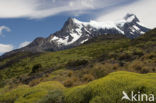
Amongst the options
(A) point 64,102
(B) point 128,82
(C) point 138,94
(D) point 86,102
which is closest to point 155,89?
(C) point 138,94

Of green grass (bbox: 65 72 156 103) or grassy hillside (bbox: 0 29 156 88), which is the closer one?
green grass (bbox: 65 72 156 103)

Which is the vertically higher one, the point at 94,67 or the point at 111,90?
the point at 111,90

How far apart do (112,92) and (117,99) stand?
15.0 inches

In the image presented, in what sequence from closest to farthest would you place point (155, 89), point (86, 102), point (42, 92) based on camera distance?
point (155, 89)
point (86, 102)
point (42, 92)

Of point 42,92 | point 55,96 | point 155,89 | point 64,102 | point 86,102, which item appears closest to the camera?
point 155,89

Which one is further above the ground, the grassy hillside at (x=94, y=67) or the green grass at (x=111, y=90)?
the green grass at (x=111, y=90)

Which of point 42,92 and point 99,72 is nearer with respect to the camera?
point 42,92

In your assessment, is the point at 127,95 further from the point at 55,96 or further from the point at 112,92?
the point at 55,96

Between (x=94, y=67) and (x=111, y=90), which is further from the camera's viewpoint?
(x=94, y=67)

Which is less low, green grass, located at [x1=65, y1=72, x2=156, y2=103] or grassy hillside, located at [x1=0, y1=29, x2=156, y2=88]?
green grass, located at [x1=65, y1=72, x2=156, y2=103]

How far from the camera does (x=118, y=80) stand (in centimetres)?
686

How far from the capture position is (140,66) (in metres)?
18.6

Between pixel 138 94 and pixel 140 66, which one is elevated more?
pixel 138 94

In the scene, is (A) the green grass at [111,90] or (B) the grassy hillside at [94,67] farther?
(B) the grassy hillside at [94,67]
